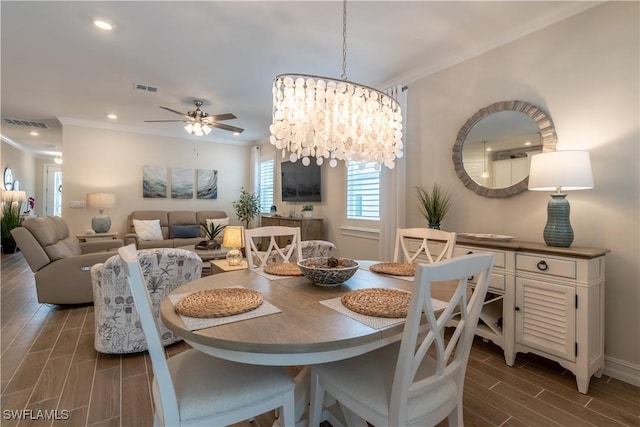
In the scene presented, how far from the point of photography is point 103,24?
2580 millimetres

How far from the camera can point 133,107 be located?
479 cm

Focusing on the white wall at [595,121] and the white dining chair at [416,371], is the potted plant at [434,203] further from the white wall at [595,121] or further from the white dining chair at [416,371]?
the white dining chair at [416,371]

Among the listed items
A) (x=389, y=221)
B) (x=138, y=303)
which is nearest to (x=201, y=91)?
(x=389, y=221)

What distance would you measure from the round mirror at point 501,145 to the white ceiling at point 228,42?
2.13ft

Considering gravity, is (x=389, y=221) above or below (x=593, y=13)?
below

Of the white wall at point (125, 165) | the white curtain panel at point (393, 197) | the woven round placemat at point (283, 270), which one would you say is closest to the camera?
the woven round placemat at point (283, 270)

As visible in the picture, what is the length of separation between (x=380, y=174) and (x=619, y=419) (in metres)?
2.76

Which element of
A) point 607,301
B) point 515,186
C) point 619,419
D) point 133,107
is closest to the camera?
point 619,419

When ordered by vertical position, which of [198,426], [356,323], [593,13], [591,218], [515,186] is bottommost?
[198,426]

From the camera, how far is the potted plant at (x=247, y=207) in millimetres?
6711

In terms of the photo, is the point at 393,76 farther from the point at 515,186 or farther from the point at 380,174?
the point at 515,186

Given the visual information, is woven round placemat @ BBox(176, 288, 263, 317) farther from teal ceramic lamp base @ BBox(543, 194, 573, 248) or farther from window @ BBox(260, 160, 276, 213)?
window @ BBox(260, 160, 276, 213)

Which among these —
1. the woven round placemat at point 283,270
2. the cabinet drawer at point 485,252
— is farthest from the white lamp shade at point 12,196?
the cabinet drawer at point 485,252

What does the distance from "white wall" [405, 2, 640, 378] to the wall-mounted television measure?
270 centimetres
